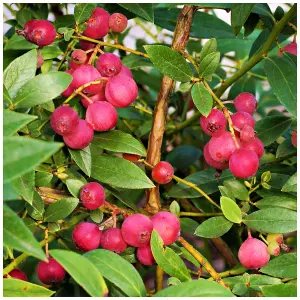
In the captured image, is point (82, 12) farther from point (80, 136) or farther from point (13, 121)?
point (13, 121)

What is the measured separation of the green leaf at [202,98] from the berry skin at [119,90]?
0.06 meters

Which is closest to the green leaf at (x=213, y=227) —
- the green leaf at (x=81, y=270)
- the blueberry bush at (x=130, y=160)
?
the blueberry bush at (x=130, y=160)

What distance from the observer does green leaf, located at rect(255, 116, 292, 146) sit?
764 mm

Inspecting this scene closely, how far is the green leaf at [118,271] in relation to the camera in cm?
49

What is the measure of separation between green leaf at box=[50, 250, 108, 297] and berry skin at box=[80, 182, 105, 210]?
0.55 feet

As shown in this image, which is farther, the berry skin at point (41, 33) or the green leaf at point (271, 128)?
the green leaf at point (271, 128)

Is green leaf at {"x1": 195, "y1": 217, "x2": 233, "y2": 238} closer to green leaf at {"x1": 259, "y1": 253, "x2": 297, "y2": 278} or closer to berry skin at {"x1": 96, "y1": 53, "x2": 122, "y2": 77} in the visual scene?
green leaf at {"x1": 259, "y1": 253, "x2": 297, "y2": 278}

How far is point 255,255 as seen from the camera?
63cm

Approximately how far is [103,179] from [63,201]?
6 cm

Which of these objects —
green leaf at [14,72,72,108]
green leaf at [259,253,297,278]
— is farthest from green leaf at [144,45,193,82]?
green leaf at [259,253,297,278]

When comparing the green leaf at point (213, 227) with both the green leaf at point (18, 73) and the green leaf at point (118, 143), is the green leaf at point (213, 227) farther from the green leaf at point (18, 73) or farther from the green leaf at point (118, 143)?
the green leaf at point (18, 73)

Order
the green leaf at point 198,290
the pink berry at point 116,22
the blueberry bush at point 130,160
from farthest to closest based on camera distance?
the pink berry at point 116,22
the blueberry bush at point 130,160
the green leaf at point 198,290

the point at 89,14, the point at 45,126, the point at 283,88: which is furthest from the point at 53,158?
the point at 283,88

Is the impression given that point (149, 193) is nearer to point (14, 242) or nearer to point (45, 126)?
point (45, 126)
